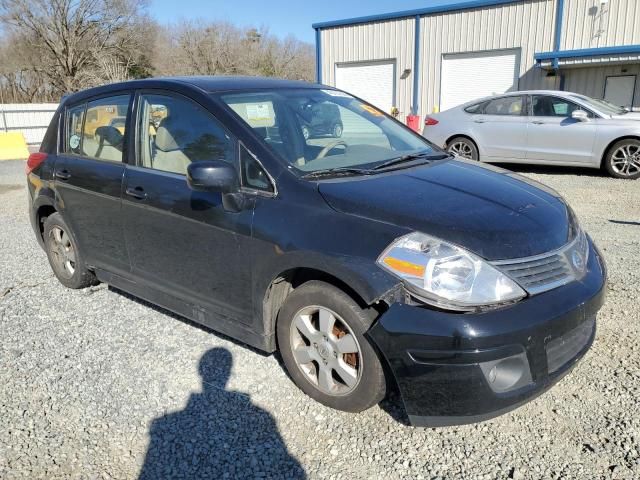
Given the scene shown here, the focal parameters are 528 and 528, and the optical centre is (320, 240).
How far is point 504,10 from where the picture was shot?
17.1 meters

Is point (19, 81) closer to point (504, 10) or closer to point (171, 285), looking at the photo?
point (504, 10)

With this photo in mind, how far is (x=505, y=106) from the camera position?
1026 cm

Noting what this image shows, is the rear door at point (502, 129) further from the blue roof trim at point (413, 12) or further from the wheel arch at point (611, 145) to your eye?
the blue roof trim at point (413, 12)

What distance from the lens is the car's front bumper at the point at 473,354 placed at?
2.22m

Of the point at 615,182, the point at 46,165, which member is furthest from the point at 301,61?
the point at 46,165

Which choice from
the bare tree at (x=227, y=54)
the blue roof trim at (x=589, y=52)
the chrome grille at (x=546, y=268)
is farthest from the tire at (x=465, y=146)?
the bare tree at (x=227, y=54)

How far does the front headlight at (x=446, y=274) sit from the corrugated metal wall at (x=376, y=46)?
18034mm

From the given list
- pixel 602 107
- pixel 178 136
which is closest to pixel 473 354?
pixel 178 136

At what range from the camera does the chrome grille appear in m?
2.37

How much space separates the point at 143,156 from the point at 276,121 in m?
0.98

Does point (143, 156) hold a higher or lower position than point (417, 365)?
higher

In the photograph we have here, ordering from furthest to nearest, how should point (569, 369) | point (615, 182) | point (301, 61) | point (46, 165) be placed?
point (301, 61), point (615, 182), point (46, 165), point (569, 369)

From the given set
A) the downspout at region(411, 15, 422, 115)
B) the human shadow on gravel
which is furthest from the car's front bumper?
the downspout at region(411, 15, 422, 115)

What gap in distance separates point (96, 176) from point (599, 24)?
16.8 m
